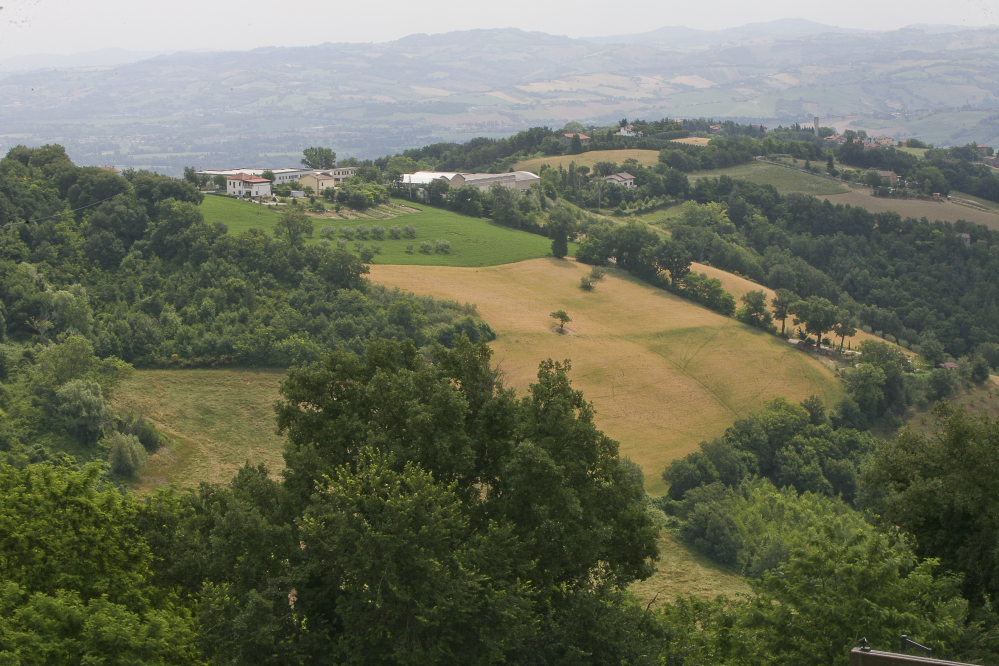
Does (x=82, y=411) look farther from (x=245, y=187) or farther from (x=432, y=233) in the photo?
(x=245, y=187)

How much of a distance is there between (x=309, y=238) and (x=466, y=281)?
14362mm

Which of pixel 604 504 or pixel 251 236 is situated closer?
pixel 604 504

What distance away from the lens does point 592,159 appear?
130 metres

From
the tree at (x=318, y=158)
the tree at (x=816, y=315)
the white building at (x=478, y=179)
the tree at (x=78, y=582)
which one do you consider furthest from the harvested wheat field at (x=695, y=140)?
the tree at (x=78, y=582)

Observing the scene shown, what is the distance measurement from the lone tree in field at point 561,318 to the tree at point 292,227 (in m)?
21.3

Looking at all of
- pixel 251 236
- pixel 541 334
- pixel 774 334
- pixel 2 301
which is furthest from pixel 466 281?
pixel 2 301

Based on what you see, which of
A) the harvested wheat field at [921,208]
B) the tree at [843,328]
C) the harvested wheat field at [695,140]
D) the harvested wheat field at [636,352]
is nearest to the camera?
the harvested wheat field at [636,352]

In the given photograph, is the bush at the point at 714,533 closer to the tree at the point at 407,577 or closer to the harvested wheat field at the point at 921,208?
the tree at the point at 407,577

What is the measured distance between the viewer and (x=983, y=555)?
17.1m

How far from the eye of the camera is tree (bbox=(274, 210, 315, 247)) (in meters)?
67.2

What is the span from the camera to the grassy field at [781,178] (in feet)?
383

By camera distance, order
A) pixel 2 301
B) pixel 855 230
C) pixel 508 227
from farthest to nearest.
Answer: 1. pixel 855 230
2. pixel 508 227
3. pixel 2 301

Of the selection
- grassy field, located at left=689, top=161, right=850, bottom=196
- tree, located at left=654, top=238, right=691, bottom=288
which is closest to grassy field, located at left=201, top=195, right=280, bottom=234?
tree, located at left=654, top=238, right=691, bottom=288

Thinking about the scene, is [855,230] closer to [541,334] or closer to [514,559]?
[541,334]
